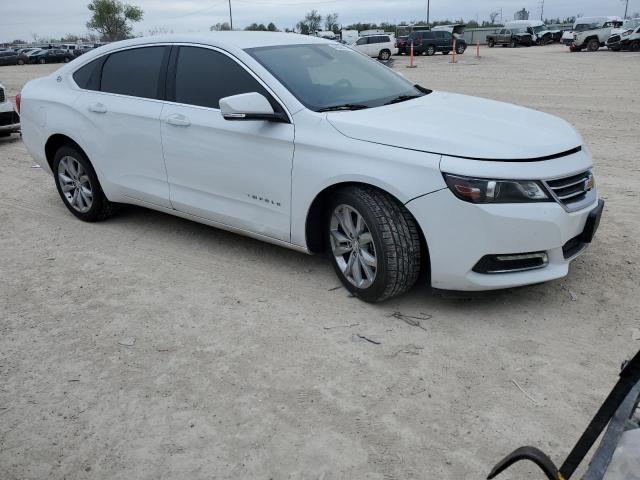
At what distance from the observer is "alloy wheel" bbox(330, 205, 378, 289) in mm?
3764

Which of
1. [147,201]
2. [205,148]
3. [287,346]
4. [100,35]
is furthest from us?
[100,35]

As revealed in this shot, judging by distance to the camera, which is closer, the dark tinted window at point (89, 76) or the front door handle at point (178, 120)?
the front door handle at point (178, 120)

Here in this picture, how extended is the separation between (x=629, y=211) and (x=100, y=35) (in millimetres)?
102456

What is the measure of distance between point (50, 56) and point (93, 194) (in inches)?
1814

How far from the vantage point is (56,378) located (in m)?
3.24

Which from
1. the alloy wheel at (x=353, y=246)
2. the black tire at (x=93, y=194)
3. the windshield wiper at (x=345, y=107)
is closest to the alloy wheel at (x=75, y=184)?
the black tire at (x=93, y=194)

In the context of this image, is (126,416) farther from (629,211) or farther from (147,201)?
(629,211)

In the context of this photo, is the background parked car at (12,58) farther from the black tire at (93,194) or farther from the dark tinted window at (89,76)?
the dark tinted window at (89,76)

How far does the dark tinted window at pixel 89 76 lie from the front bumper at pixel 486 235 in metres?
3.30

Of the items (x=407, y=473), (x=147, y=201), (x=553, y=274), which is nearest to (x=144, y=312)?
(x=147, y=201)

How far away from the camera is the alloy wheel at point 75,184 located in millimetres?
5539

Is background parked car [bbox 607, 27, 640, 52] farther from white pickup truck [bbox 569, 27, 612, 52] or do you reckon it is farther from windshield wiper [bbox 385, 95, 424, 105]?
windshield wiper [bbox 385, 95, 424, 105]

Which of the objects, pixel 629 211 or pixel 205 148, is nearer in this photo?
pixel 205 148

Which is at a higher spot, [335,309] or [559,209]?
[559,209]
